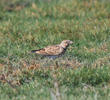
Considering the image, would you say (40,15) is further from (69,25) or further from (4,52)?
(4,52)

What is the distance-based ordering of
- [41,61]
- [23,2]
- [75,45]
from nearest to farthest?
[41,61]
[75,45]
[23,2]

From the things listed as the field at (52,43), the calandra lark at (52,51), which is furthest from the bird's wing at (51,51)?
the field at (52,43)

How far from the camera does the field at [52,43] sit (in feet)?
20.5

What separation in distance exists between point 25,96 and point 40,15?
6.80 meters

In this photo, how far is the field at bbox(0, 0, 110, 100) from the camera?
246 inches

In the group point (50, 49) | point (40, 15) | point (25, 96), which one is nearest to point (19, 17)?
point (40, 15)

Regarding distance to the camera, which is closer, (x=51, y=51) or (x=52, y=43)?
(x=51, y=51)

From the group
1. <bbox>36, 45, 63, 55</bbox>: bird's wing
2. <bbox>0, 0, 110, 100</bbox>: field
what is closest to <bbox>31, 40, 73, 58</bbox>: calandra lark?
<bbox>36, 45, 63, 55</bbox>: bird's wing

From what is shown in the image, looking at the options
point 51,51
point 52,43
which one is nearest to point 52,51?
point 51,51

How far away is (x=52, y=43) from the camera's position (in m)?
9.63

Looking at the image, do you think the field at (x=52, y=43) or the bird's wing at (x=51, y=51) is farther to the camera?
the bird's wing at (x=51, y=51)

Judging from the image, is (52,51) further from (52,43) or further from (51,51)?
(52,43)

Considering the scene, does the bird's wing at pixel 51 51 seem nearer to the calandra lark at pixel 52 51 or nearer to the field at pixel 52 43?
the calandra lark at pixel 52 51

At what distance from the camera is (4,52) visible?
8859 millimetres
